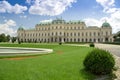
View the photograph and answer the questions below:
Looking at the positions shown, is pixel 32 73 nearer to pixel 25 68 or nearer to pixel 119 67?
pixel 25 68

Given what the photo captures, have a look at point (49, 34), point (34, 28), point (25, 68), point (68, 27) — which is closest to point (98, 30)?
point (68, 27)

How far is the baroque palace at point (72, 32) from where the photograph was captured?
10056 centimetres

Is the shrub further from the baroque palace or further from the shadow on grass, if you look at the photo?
the baroque palace

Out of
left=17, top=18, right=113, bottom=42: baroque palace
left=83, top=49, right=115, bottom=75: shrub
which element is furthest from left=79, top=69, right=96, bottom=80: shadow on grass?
left=17, top=18, right=113, bottom=42: baroque palace

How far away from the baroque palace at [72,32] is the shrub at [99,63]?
295 feet

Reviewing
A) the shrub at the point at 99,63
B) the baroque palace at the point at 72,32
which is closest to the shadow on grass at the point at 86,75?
the shrub at the point at 99,63

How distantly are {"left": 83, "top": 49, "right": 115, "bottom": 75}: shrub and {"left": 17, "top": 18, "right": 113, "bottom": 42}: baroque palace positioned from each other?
295ft

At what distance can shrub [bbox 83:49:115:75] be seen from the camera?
11414mm

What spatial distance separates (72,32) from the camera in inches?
4171

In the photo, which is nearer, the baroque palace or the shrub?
the shrub

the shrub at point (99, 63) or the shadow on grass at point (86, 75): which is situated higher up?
the shrub at point (99, 63)

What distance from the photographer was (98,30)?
10169cm

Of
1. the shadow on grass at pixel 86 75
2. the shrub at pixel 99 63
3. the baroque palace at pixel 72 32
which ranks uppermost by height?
the baroque palace at pixel 72 32

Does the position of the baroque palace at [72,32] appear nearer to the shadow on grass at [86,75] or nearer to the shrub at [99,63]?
the shrub at [99,63]
